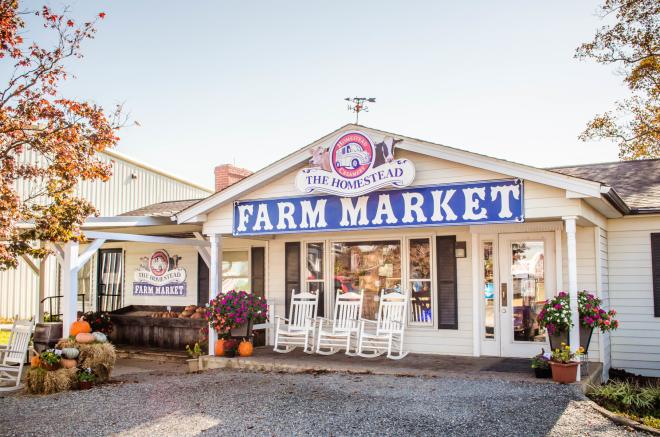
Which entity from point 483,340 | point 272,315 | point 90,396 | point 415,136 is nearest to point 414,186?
point 415,136

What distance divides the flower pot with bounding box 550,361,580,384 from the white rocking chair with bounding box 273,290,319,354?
4.25 meters

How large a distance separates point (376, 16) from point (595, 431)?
8631 mm

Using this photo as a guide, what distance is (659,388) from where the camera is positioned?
7352mm

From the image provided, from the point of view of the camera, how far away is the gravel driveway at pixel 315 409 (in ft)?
19.0

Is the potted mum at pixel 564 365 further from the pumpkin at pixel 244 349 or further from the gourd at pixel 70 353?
the gourd at pixel 70 353

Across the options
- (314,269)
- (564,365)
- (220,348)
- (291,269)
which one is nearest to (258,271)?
(291,269)

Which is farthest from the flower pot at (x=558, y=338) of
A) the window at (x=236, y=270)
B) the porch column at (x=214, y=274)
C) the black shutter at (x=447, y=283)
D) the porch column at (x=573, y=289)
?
the window at (x=236, y=270)

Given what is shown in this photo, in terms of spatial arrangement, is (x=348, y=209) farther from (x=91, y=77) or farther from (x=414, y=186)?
(x=91, y=77)

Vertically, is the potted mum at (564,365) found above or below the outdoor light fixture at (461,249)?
below

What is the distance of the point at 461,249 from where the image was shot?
32.8ft

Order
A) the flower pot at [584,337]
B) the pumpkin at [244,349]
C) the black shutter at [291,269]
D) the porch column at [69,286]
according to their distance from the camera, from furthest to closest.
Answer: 1. the black shutter at [291,269]
2. the pumpkin at [244,349]
3. the porch column at [69,286]
4. the flower pot at [584,337]

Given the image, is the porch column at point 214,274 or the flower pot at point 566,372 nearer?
the flower pot at point 566,372

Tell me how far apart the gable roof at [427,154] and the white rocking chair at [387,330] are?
268cm

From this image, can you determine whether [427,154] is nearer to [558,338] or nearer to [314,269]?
[558,338]
